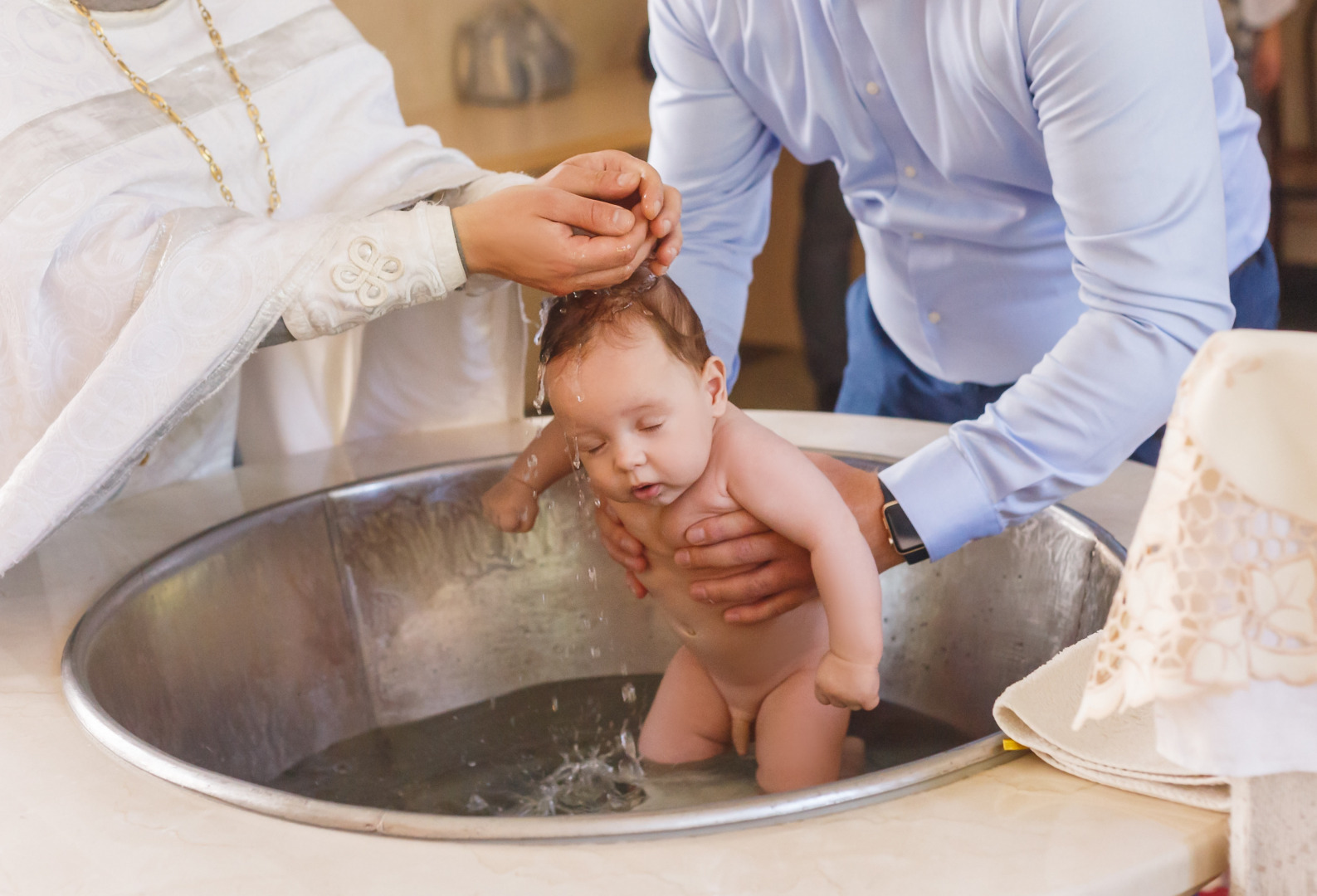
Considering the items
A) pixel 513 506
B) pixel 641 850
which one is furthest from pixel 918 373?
pixel 641 850

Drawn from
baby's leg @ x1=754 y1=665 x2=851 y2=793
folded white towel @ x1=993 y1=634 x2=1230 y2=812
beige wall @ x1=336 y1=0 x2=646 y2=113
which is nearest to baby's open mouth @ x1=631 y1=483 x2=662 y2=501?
baby's leg @ x1=754 y1=665 x2=851 y2=793

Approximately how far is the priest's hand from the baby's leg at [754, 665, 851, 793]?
366 mm

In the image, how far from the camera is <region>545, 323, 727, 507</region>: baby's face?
91cm

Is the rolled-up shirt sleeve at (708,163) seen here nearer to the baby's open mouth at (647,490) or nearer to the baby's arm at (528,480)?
the baby's arm at (528,480)

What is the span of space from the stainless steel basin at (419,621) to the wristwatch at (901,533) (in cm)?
13

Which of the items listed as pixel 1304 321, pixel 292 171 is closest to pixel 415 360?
pixel 292 171

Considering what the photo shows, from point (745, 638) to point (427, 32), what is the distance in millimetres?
2980

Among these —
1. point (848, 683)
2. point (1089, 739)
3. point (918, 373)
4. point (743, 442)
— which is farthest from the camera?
point (918, 373)

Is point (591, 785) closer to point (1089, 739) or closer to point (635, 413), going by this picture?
point (635, 413)

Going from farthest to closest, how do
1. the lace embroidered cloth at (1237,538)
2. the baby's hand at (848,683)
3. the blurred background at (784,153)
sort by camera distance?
the blurred background at (784,153) < the baby's hand at (848,683) < the lace embroidered cloth at (1237,538)

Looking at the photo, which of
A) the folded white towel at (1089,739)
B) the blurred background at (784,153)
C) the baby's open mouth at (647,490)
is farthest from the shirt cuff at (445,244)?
the blurred background at (784,153)

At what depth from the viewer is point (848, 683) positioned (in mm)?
877

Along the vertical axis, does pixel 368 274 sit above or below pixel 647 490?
above

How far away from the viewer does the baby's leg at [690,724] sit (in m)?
1.10
